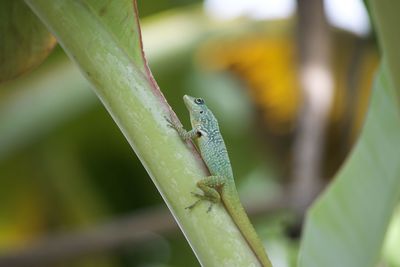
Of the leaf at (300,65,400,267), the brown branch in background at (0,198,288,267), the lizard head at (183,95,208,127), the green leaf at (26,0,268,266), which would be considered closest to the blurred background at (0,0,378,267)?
the brown branch in background at (0,198,288,267)

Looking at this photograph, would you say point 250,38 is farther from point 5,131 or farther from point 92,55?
point 92,55

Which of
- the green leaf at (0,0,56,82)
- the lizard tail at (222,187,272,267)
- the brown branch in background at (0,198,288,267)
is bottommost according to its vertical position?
the lizard tail at (222,187,272,267)

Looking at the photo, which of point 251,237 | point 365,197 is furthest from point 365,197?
point 251,237

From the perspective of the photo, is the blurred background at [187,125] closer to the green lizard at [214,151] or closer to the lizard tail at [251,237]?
the green lizard at [214,151]

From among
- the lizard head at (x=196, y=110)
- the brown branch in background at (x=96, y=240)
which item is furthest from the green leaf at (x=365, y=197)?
the brown branch in background at (x=96, y=240)

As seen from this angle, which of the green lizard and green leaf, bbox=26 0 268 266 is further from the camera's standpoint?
the green lizard

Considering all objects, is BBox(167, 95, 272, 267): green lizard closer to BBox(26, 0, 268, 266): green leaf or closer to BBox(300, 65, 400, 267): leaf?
BBox(300, 65, 400, 267): leaf

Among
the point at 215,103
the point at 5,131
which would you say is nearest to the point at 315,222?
the point at 5,131
